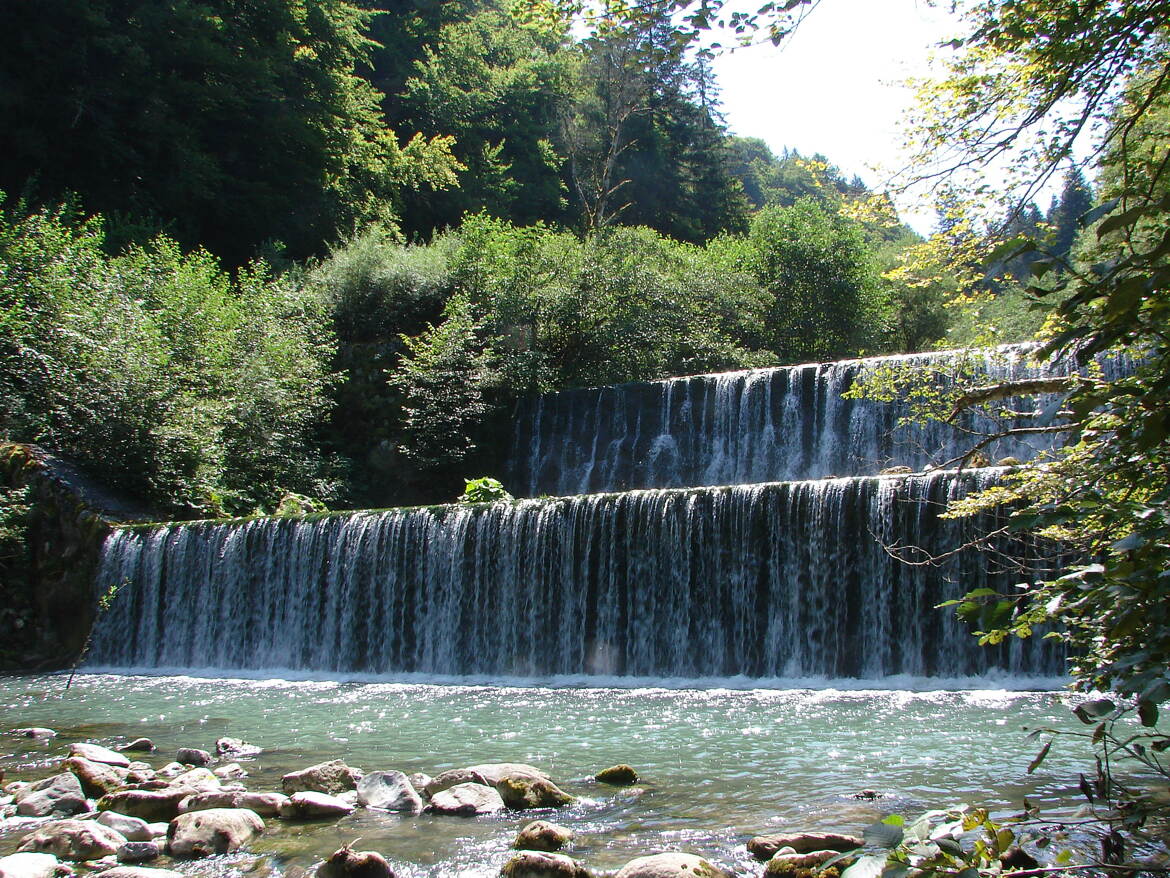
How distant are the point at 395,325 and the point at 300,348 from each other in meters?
3.49

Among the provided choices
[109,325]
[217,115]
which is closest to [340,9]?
[217,115]

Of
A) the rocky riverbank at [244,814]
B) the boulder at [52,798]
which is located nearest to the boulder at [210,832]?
the rocky riverbank at [244,814]

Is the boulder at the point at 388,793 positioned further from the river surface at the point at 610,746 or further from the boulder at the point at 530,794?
the boulder at the point at 530,794

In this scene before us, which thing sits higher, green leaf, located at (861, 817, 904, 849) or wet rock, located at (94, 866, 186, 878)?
green leaf, located at (861, 817, 904, 849)

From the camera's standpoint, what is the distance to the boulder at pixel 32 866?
4465 mm

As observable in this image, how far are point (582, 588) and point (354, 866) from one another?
8504 mm

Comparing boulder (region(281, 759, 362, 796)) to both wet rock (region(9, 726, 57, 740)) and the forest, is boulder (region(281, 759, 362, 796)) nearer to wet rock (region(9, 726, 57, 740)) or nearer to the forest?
wet rock (region(9, 726, 57, 740))

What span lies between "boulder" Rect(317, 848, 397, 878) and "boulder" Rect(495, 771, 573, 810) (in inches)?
54.3

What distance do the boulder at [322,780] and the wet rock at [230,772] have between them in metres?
0.48

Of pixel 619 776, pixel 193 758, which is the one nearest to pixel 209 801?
pixel 193 758

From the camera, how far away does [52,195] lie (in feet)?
81.9

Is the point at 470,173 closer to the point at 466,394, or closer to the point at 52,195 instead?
the point at 52,195

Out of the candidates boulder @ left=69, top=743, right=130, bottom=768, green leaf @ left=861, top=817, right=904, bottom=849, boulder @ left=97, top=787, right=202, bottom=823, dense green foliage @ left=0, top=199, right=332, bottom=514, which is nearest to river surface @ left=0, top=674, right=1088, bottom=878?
boulder @ left=69, top=743, right=130, bottom=768

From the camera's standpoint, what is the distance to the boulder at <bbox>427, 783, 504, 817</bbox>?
5746mm
